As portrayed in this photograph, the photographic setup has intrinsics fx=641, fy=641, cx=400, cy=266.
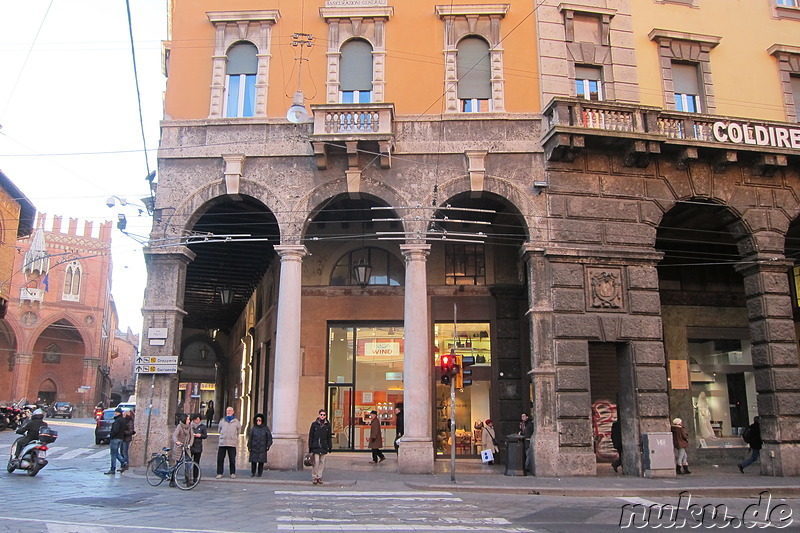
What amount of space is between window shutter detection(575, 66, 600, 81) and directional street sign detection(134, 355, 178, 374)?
14052 millimetres

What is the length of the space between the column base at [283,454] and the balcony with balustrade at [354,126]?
757 cm

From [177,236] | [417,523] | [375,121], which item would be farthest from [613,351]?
[177,236]

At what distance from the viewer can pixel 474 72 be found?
18.7 m

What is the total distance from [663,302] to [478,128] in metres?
9.14

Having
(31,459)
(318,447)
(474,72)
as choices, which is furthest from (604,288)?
(31,459)

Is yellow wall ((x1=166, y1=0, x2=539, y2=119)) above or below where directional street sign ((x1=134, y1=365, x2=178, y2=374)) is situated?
above

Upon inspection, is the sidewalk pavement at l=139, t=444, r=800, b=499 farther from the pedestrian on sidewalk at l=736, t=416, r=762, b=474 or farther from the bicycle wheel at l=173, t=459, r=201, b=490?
the bicycle wheel at l=173, t=459, r=201, b=490

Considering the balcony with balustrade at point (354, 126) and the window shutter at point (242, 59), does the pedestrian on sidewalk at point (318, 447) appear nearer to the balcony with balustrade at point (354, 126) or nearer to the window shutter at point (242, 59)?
the balcony with balustrade at point (354, 126)

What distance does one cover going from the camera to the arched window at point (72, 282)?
6244cm

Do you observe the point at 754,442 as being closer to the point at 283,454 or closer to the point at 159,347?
the point at 283,454

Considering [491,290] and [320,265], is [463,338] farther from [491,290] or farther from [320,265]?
[320,265]

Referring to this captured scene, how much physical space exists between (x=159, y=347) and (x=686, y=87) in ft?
56.1

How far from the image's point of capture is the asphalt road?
9.30 meters

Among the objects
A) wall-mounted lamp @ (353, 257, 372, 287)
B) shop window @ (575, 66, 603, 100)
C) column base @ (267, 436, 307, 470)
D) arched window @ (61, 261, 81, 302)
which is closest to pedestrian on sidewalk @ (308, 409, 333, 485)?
column base @ (267, 436, 307, 470)
